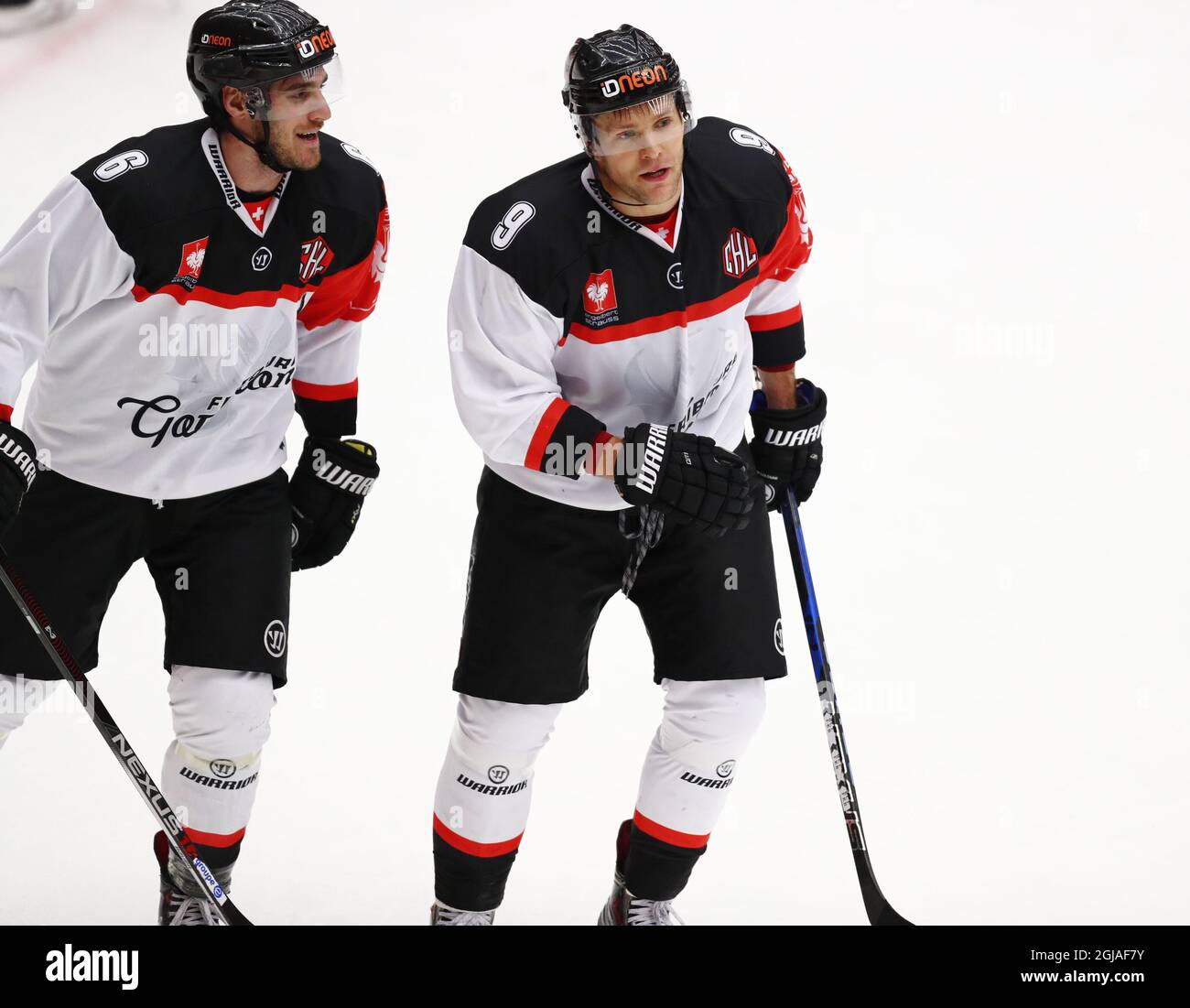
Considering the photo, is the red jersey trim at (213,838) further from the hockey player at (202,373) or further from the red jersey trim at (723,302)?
the red jersey trim at (723,302)

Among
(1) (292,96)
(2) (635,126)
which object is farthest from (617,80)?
(1) (292,96)

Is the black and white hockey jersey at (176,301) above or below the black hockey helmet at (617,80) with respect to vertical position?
below

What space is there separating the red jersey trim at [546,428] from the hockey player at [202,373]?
0.42 m

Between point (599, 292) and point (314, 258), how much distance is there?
0.45 meters

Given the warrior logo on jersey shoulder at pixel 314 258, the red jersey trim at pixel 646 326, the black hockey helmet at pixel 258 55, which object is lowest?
the red jersey trim at pixel 646 326

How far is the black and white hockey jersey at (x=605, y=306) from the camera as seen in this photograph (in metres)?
2.50

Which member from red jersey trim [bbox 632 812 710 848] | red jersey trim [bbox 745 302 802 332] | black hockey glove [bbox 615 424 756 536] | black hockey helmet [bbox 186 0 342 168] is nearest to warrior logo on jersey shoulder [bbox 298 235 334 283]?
black hockey helmet [bbox 186 0 342 168]

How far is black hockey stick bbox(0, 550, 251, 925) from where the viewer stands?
8.33 ft

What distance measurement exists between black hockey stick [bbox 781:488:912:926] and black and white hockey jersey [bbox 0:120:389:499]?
2.81 ft

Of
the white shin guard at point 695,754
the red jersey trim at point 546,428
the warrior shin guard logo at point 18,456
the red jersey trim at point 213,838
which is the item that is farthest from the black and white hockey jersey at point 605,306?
the red jersey trim at point 213,838

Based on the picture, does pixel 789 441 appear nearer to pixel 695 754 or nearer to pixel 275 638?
pixel 695 754

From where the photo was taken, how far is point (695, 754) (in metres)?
2.73
